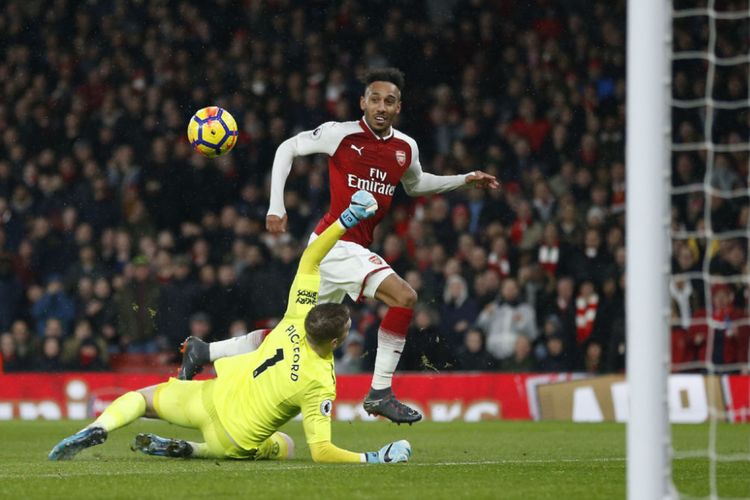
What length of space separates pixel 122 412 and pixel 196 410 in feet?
1.34

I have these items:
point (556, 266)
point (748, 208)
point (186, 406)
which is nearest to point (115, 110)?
point (556, 266)

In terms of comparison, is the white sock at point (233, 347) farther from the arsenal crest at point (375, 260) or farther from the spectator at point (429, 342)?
the spectator at point (429, 342)

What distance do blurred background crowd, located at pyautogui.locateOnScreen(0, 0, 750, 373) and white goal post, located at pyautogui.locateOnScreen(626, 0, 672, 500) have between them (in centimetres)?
759

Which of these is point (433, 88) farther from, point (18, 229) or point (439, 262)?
point (18, 229)

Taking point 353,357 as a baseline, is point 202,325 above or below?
above

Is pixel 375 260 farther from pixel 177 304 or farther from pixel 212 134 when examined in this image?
pixel 177 304

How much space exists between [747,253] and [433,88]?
5.66 m

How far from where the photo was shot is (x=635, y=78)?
4.68 metres

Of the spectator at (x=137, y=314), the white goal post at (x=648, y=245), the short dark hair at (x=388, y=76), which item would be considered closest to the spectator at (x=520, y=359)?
the spectator at (x=137, y=314)

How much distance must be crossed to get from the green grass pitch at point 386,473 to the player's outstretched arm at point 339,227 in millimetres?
1153

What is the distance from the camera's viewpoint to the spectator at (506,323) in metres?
14.0

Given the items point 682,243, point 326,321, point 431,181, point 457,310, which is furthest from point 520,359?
point 326,321

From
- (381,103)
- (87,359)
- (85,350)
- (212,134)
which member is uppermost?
(381,103)

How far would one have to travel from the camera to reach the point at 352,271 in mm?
8500
